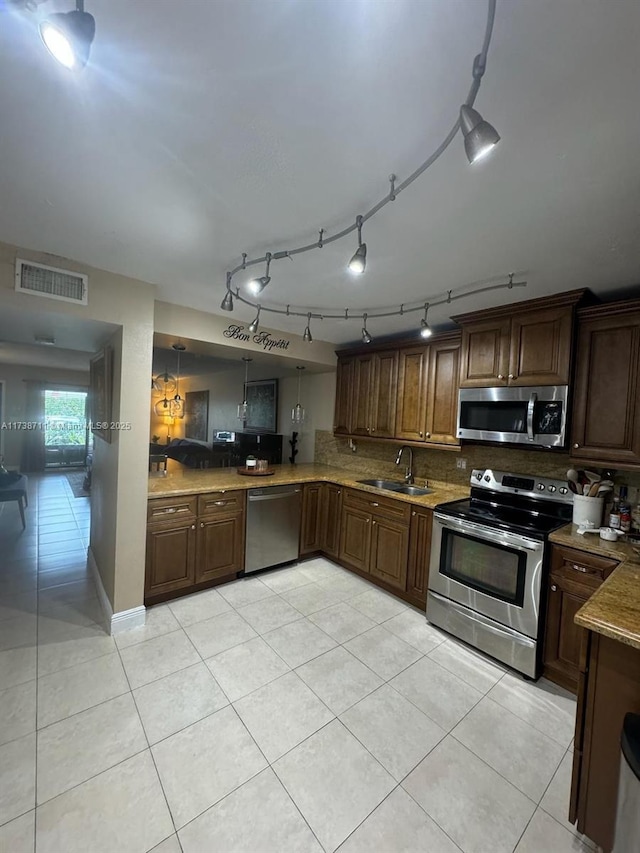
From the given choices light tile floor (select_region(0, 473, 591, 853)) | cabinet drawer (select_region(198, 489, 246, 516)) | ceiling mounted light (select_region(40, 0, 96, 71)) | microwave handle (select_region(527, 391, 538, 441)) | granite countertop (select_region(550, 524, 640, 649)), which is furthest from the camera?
cabinet drawer (select_region(198, 489, 246, 516))

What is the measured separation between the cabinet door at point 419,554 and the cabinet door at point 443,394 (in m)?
0.70

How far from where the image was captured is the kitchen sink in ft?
11.1

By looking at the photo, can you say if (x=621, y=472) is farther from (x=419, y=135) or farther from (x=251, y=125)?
(x=251, y=125)

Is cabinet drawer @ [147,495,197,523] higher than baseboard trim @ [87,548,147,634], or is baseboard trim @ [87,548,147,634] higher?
cabinet drawer @ [147,495,197,523]

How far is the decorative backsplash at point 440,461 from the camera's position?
8.76 ft

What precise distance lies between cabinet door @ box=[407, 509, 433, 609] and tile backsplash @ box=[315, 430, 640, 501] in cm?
64

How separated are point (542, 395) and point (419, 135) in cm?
190

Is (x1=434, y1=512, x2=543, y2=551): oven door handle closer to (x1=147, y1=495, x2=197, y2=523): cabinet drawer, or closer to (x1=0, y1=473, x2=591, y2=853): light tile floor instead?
(x1=0, y1=473, x2=591, y2=853): light tile floor

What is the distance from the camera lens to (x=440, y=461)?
342 centimetres

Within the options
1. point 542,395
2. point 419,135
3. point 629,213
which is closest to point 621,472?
point 542,395

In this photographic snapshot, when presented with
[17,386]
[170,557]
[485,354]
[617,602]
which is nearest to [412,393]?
[485,354]

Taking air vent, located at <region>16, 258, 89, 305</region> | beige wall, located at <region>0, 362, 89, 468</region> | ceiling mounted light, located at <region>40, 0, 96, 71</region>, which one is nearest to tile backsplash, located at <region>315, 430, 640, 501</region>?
air vent, located at <region>16, 258, 89, 305</region>

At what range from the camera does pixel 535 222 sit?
156 centimetres

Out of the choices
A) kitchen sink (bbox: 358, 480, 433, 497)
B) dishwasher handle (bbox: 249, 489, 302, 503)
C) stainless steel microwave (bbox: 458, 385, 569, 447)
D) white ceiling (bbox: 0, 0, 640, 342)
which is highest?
white ceiling (bbox: 0, 0, 640, 342)
